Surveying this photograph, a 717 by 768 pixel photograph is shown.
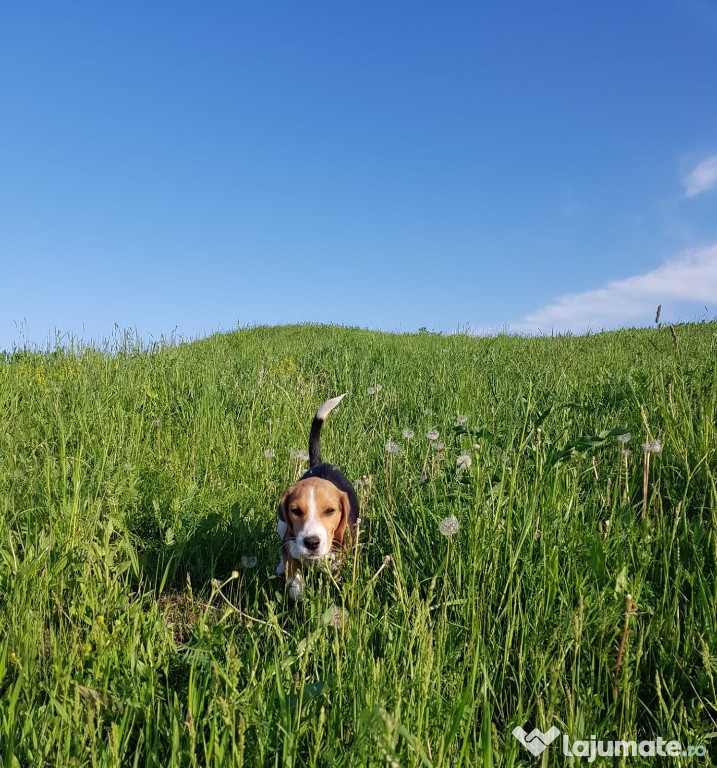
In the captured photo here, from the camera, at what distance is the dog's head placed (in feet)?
9.64

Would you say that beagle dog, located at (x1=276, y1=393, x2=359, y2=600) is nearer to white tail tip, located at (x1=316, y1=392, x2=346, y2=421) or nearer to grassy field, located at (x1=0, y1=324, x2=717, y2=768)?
grassy field, located at (x1=0, y1=324, x2=717, y2=768)

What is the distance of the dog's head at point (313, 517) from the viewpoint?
2939mm

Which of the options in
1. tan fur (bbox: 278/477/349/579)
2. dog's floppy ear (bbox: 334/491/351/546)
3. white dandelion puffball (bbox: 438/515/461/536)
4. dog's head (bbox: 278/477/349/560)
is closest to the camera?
white dandelion puffball (bbox: 438/515/461/536)

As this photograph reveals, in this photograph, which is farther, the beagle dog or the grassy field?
the beagle dog

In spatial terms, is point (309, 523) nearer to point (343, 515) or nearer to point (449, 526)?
point (343, 515)

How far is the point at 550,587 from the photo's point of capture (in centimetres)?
236

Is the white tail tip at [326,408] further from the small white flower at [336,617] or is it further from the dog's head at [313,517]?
the small white flower at [336,617]

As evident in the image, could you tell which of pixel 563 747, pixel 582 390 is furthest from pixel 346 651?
pixel 582 390

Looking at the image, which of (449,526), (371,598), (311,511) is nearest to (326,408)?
(311,511)

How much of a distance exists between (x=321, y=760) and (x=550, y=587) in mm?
1137

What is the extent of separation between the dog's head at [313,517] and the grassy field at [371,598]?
6.9 inches

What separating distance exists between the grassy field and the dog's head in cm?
18

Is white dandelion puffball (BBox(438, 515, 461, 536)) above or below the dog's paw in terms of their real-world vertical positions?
above

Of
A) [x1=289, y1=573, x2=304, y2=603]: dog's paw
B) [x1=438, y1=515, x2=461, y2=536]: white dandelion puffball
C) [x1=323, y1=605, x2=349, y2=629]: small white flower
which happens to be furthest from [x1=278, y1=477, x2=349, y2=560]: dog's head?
[x1=438, y1=515, x2=461, y2=536]: white dandelion puffball
